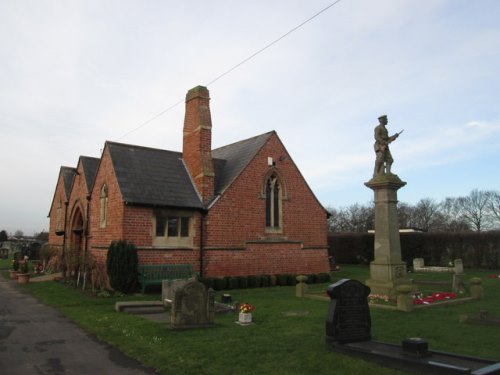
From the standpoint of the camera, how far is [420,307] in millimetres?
13086

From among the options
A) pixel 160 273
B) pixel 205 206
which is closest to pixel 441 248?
pixel 205 206

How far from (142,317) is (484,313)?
868cm

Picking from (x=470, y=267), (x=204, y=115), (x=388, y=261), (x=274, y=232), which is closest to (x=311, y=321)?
(x=388, y=261)

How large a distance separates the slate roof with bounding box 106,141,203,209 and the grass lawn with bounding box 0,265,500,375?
555cm

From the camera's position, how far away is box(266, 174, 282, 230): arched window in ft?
73.2

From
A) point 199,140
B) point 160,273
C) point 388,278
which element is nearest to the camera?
point 388,278

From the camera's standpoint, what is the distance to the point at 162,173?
20.5 m

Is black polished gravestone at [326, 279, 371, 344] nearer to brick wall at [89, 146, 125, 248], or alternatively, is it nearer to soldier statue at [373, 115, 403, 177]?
soldier statue at [373, 115, 403, 177]

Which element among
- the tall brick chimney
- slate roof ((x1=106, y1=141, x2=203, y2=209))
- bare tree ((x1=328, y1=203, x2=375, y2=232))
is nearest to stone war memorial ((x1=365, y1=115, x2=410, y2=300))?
the tall brick chimney

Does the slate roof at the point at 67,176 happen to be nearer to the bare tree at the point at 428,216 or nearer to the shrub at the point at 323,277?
the shrub at the point at 323,277

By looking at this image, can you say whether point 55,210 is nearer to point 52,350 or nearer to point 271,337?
point 52,350

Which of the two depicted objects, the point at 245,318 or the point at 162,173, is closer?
the point at 245,318

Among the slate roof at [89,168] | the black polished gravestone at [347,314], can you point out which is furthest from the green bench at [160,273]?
the black polished gravestone at [347,314]

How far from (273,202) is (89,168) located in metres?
10.8
